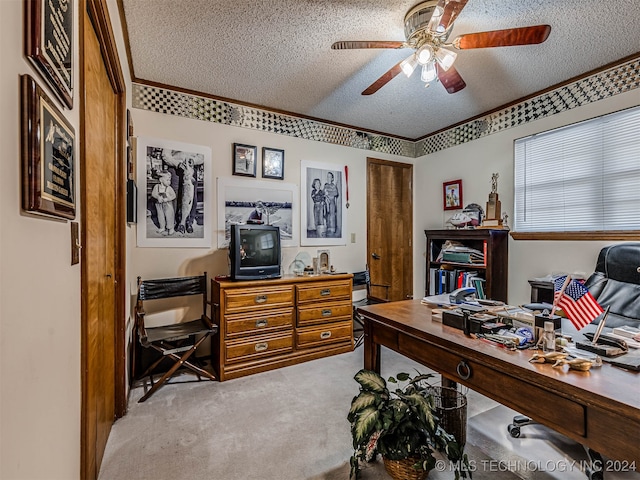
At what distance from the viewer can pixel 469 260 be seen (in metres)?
3.59

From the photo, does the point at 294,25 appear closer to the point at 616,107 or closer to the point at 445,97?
the point at 445,97

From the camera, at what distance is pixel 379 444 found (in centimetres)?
151

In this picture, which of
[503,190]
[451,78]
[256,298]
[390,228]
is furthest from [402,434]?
[390,228]

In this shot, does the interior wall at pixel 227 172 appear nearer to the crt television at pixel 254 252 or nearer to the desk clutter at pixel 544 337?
the crt television at pixel 254 252

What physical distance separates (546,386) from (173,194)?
3150mm

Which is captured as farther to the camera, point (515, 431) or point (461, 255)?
point (461, 255)

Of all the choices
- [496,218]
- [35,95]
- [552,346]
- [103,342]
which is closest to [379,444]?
[552,346]

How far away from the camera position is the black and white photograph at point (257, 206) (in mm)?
3371

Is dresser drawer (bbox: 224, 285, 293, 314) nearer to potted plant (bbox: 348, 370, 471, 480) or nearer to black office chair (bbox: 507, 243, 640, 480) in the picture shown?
potted plant (bbox: 348, 370, 471, 480)

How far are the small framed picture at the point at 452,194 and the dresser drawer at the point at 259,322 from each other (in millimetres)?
2509

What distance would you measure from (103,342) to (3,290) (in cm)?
138

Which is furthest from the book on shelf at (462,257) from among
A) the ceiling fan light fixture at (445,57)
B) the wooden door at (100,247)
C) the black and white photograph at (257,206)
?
the wooden door at (100,247)

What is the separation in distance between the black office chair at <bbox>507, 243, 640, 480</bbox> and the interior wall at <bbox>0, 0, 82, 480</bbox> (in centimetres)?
232

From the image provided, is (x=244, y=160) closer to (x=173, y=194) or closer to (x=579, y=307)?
(x=173, y=194)
